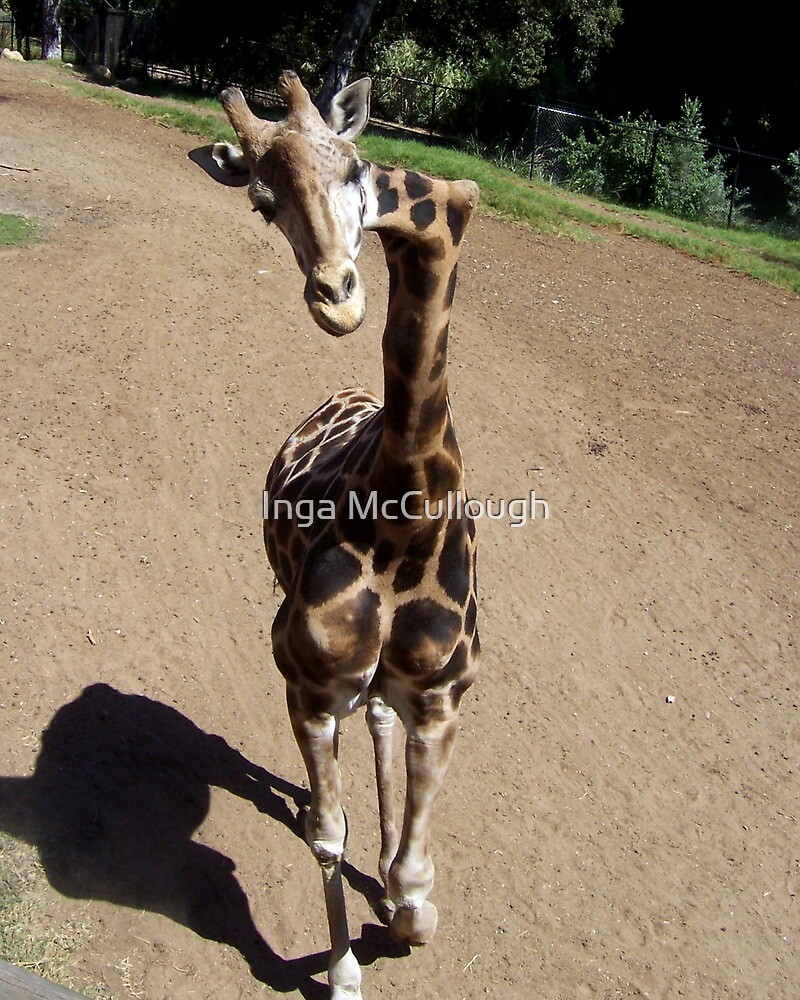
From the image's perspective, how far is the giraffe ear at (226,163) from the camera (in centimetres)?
351

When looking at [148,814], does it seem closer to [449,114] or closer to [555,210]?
[555,210]

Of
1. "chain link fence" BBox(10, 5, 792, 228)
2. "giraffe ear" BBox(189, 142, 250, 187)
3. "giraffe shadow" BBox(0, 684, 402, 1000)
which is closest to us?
"giraffe ear" BBox(189, 142, 250, 187)

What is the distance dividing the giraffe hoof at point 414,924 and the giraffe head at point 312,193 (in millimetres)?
2720

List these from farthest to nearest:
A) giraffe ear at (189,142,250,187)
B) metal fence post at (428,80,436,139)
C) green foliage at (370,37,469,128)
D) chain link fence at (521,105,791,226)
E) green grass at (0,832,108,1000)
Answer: green foliage at (370,37,469,128) < metal fence post at (428,80,436,139) < chain link fence at (521,105,791,226) < green grass at (0,832,108,1000) < giraffe ear at (189,142,250,187)

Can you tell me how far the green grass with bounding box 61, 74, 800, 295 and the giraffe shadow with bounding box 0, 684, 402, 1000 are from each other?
1000 centimetres

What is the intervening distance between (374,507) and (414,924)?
192 centimetres

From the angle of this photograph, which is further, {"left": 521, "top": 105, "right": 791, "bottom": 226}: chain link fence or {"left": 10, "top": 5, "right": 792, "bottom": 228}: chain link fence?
{"left": 10, "top": 5, "right": 792, "bottom": 228}: chain link fence

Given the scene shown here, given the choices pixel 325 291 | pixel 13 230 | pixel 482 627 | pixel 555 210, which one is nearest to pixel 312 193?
pixel 325 291

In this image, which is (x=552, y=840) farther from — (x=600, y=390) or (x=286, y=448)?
(x=600, y=390)

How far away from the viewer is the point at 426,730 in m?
4.18

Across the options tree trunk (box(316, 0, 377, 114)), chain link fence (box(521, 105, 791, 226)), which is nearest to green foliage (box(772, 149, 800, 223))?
chain link fence (box(521, 105, 791, 226))

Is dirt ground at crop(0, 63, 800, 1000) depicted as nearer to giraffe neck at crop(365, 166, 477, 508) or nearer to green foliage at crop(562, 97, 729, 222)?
giraffe neck at crop(365, 166, 477, 508)

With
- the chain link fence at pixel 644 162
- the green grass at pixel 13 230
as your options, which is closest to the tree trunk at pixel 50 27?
the chain link fence at pixel 644 162

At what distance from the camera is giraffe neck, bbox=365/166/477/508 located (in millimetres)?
3404
